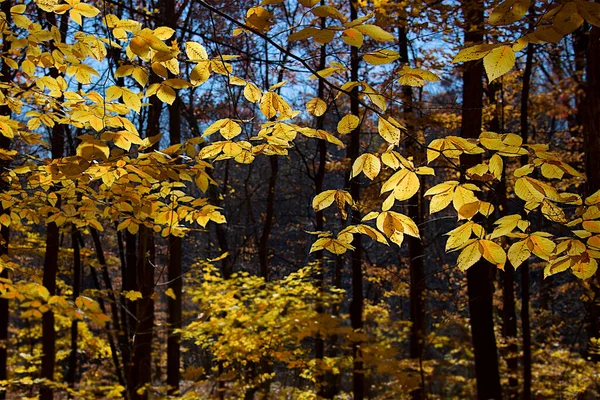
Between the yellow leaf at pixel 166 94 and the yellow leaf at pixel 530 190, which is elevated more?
the yellow leaf at pixel 166 94

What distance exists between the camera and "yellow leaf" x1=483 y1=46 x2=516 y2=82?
1.19 metres

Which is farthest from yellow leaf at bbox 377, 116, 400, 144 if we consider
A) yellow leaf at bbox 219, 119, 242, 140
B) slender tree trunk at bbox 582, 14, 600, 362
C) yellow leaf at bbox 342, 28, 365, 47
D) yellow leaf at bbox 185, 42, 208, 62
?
slender tree trunk at bbox 582, 14, 600, 362

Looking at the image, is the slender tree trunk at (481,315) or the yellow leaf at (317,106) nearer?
the yellow leaf at (317,106)

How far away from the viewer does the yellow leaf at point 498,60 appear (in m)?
1.19

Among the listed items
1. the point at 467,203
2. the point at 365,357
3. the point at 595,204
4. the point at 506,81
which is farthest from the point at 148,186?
the point at 506,81

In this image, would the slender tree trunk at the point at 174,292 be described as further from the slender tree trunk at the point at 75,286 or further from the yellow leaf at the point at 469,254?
the yellow leaf at the point at 469,254

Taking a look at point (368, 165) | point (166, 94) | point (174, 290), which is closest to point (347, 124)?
point (368, 165)

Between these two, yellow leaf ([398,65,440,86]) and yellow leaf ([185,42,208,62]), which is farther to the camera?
yellow leaf ([185,42,208,62])

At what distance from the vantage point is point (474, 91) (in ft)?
15.7

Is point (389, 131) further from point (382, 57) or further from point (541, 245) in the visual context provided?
point (541, 245)

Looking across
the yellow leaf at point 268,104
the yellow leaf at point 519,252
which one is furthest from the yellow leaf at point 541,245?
the yellow leaf at point 268,104

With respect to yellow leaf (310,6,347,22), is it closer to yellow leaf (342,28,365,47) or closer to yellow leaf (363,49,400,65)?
yellow leaf (342,28,365,47)

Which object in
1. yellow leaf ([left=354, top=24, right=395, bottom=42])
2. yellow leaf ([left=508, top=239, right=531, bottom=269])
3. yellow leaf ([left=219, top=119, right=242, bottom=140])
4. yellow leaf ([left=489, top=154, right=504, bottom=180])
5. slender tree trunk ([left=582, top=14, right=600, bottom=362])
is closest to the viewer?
yellow leaf ([left=354, top=24, right=395, bottom=42])

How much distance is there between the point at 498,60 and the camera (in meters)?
1.20
